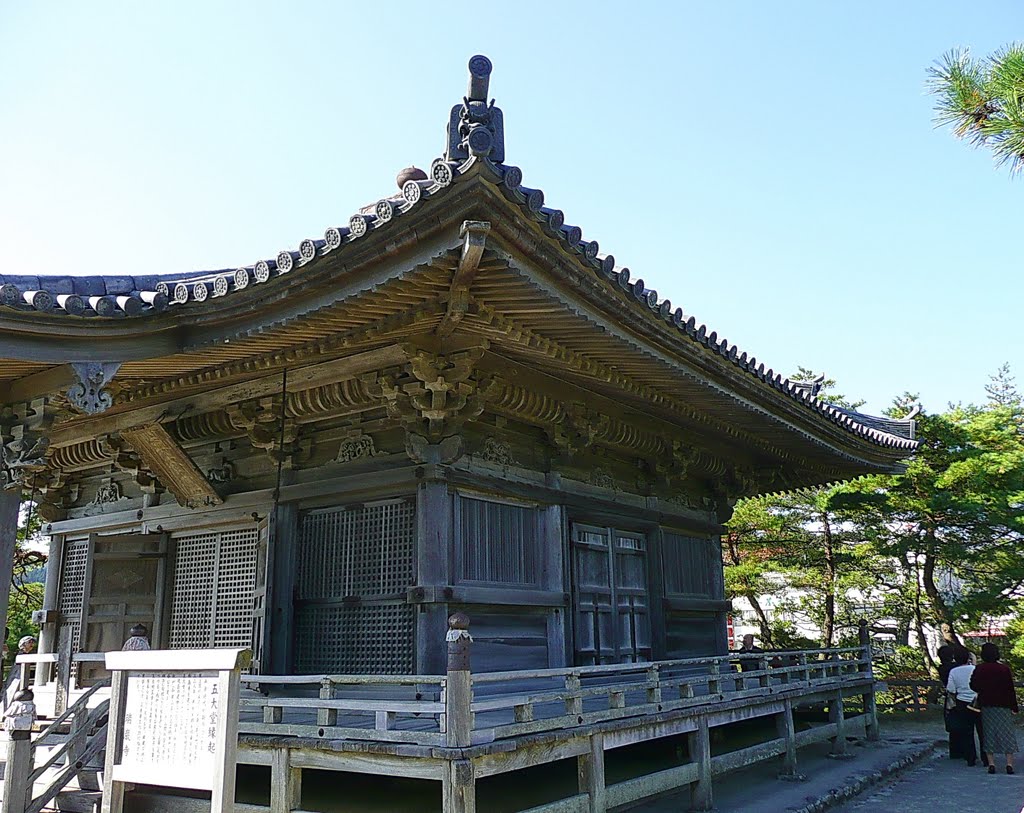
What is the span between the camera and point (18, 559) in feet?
66.5

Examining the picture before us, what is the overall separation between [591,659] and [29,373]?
6.68 meters

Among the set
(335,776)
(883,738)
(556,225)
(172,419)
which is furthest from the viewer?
(883,738)

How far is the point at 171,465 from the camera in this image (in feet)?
32.5

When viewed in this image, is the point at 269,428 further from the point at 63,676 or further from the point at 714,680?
the point at 714,680

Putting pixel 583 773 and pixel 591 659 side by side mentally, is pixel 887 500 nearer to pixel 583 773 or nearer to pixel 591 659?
pixel 591 659

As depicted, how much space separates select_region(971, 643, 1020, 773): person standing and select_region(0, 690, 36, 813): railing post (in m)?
Result: 10.5

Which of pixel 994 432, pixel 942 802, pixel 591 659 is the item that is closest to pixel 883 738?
pixel 942 802

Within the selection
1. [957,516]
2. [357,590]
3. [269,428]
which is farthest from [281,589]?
[957,516]

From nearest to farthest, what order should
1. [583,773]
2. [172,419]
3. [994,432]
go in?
1. [583,773]
2. [172,419]
3. [994,432]

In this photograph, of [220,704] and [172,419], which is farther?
[172,419]

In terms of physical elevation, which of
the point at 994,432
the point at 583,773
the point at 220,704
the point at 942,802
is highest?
the point at 994,432

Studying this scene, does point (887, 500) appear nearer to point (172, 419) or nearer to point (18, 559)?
point (172, 419)

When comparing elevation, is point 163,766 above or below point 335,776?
above

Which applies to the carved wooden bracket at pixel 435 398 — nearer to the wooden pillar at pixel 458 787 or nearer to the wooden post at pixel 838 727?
the wooden pillar at pixel 458 787
